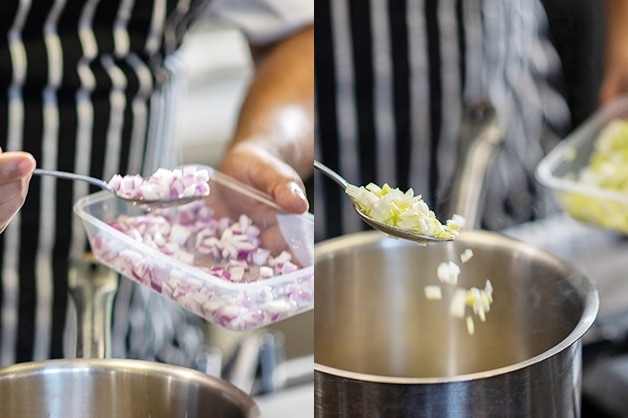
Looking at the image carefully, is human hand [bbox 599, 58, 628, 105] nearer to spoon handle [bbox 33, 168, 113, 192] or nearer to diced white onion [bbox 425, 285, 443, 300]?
diced white onion [bbox 425, 285, 443, 300]

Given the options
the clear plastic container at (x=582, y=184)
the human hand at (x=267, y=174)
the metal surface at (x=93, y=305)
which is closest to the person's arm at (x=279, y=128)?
the human hand at (x=267, y=174)

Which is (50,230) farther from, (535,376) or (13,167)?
(535,376)

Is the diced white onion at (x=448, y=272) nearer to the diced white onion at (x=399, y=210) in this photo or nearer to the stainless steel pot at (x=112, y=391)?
the diced white onion at (x=399, y=210)

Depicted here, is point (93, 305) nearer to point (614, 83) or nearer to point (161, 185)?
point (161, 185)

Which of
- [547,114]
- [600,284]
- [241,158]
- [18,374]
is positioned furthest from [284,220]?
[600,284]

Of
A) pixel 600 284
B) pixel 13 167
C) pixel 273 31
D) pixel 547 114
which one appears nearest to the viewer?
pixel 13 167

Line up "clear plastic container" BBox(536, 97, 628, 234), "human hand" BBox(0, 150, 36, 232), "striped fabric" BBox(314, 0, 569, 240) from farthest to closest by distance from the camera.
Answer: "clear plastic container" BBox(536, 97, 628, 234), "striped fabric" BBox(314, 0, 569, 240), "human hand" BBox(0, 150, 36, 232)

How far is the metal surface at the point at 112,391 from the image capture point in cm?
50

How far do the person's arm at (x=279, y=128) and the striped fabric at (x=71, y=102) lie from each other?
0.16ft

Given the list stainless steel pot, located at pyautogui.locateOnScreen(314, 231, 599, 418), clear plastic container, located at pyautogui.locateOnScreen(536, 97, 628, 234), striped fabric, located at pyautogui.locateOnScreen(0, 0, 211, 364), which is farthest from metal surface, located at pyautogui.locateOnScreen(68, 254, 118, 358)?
clear plastic container, located at pyautogui.locateOnScreen(536, 97, 628, 234)

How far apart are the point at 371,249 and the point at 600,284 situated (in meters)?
0.63

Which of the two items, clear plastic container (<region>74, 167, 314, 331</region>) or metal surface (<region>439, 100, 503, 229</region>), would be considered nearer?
clear plastic container (<region>74, 167, 314, 331</region>)

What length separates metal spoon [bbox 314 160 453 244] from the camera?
0.53 metres

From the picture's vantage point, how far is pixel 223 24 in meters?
0.73
